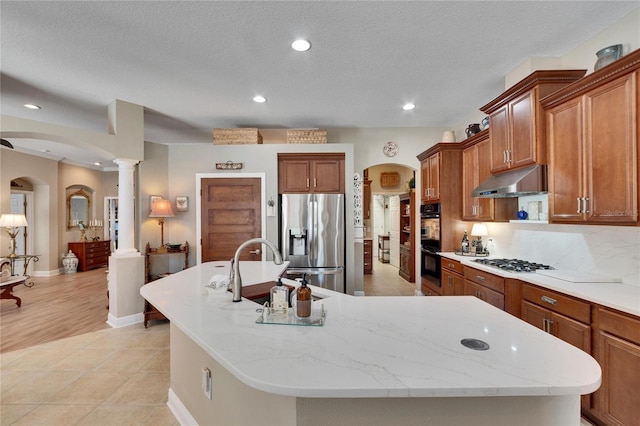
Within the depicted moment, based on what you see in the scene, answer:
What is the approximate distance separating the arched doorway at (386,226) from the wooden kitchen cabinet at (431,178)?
1.54ft

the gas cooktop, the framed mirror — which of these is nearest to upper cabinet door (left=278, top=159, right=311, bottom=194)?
the gas cooktop

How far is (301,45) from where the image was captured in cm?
250

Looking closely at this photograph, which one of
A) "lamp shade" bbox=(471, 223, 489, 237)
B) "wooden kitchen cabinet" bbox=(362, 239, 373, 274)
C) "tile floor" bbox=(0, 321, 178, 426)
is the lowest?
"tile floor" bbox=(0, 321, 178, 426)

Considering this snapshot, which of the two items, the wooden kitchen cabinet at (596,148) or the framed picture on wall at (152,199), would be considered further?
the framed picture on wall at (152,199)

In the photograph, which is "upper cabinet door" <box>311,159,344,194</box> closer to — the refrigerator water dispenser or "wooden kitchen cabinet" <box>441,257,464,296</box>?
the refrigerator water dispenser

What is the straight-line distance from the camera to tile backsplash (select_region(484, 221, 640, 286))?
2.13m

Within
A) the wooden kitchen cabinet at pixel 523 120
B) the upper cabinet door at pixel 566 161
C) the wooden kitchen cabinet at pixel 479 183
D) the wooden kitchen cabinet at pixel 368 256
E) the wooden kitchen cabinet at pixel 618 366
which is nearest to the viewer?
the wooden kitchen cabinet at pixel 618 366

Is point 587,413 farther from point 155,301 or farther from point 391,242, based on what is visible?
point 391,242

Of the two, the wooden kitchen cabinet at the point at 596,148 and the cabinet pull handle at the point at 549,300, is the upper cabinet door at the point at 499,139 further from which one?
the cabinet pull handle at the point at 549,300

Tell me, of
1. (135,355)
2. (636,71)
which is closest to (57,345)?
(135,355)

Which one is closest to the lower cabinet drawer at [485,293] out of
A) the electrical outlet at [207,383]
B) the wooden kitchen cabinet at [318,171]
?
the wooden kitchen cabinet at [318,171]

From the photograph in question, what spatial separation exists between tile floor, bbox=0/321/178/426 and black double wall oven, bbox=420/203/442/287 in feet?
11.2

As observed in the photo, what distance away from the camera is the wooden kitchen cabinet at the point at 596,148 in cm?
180

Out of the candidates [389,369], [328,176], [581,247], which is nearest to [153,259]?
[328,176]
